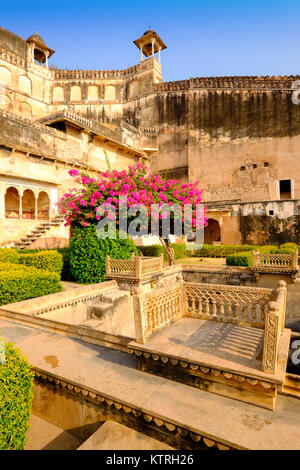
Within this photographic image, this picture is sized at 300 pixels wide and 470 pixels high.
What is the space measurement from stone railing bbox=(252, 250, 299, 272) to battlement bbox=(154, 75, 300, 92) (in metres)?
19.9

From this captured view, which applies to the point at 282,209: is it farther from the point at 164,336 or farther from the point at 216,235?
the point at 164,336

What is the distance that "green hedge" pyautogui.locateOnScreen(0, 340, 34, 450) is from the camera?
7.59 ft

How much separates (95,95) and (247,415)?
33853 millimetres

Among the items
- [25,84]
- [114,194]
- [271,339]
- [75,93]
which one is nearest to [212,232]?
[114,194]

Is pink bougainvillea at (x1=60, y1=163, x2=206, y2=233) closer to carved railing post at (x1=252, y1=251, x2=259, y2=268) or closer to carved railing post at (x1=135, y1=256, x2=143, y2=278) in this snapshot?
carved railing post at (x1=135, y1=256, x2=143, y2=278)

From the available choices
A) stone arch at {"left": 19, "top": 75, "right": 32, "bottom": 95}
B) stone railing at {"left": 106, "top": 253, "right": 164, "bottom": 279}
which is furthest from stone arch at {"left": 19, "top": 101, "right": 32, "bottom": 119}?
stone railing at {"left": 106, "top": 253, "right": 164, "bottom": 279}

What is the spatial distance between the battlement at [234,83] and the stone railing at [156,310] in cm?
2657

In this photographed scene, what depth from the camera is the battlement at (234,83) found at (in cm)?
2367

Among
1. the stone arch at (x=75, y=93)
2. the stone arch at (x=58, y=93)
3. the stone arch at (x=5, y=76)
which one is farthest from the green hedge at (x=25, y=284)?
the stone arch at (x=75, y=93)

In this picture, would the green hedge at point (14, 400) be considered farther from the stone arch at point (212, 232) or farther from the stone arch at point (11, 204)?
the stone arch at point (212, 232)

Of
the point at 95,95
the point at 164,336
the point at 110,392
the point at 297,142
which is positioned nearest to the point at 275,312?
the point at 164,336

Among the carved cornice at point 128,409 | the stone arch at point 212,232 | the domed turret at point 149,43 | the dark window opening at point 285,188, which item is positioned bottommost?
the carved cornice at point 128,409

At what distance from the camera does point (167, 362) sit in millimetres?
3086
